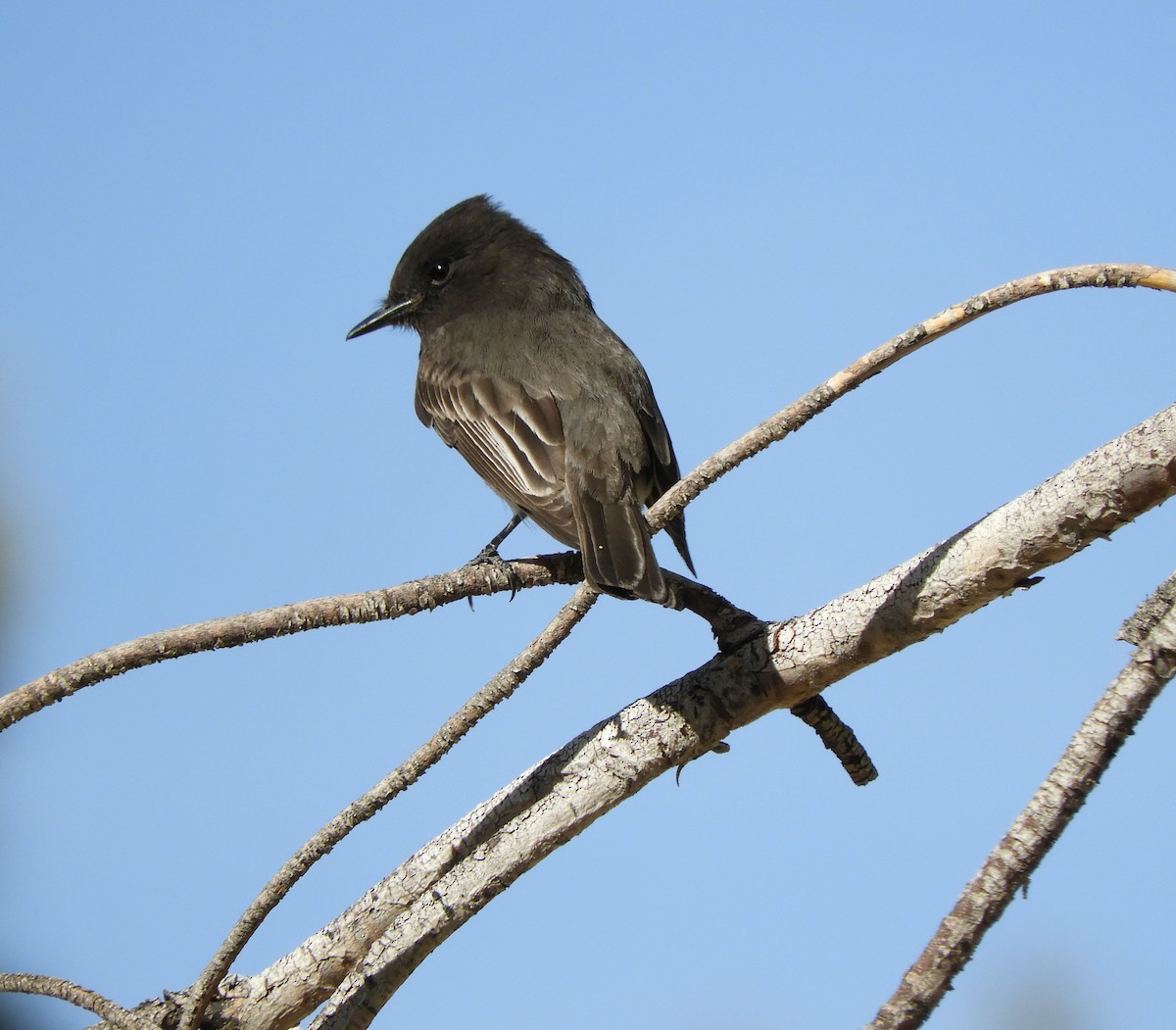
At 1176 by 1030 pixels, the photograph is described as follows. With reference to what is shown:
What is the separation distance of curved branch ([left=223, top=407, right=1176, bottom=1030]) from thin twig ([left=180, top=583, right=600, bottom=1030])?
0.69ft

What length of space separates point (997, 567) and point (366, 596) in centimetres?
154

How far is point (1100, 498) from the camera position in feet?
8.91

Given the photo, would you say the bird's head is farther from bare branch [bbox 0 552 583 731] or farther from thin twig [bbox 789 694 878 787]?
thin twig [bbox 789 694 878 787]

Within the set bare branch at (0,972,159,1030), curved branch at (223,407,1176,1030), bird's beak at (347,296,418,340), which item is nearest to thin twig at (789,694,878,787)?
curved branch at (223,407,1176,1030)

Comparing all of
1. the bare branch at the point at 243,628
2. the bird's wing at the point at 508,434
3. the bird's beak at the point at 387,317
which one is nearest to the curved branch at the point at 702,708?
the bare branch at the point at 243,628

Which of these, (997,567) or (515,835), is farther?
(515,835)

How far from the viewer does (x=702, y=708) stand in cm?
330

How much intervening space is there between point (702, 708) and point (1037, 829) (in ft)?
4.07

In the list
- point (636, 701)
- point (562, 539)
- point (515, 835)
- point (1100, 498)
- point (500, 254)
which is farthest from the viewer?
point (500, 254)

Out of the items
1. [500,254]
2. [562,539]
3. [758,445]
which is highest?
[500,254]

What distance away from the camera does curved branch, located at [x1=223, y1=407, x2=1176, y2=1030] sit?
276 cm

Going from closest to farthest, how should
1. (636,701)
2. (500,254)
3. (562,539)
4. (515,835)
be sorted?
(515,835) < (636,701) < (562,539) < (500,254)

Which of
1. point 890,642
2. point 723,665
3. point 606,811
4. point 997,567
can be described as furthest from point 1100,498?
point 606,811

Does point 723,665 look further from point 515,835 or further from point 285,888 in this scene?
point 285,888
